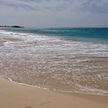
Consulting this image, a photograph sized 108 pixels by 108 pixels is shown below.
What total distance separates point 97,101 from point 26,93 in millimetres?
1627

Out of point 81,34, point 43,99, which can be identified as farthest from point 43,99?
point 81,34

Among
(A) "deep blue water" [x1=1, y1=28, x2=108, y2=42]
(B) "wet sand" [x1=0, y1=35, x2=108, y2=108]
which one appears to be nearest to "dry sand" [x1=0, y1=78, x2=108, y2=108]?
(B) "wet sand" [x1=0, y1=35, x2=108, y2=108]

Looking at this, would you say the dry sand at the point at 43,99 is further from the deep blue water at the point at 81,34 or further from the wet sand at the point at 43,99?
the deep blue water at the point at 81,34

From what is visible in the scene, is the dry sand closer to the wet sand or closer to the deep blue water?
the wet sand

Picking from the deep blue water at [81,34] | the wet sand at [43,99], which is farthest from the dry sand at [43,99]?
the deep blue water at [81,34]

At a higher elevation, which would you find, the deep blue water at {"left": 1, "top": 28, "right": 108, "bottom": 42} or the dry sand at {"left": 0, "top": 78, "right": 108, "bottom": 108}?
the deep blue water at {"left": 1, "top": 28, "right": 108, "bottom": 42}

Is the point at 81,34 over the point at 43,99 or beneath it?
over

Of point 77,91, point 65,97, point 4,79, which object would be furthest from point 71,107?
point 4,79

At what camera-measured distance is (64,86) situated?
19.0ft

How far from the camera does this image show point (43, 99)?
4.59m

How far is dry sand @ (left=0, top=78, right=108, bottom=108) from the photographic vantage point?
426cm

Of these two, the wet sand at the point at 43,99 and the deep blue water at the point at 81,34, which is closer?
the wet sand at the point at 43,99

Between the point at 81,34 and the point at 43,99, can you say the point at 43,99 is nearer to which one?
the point at 43,99

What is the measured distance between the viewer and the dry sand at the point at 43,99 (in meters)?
4.26
